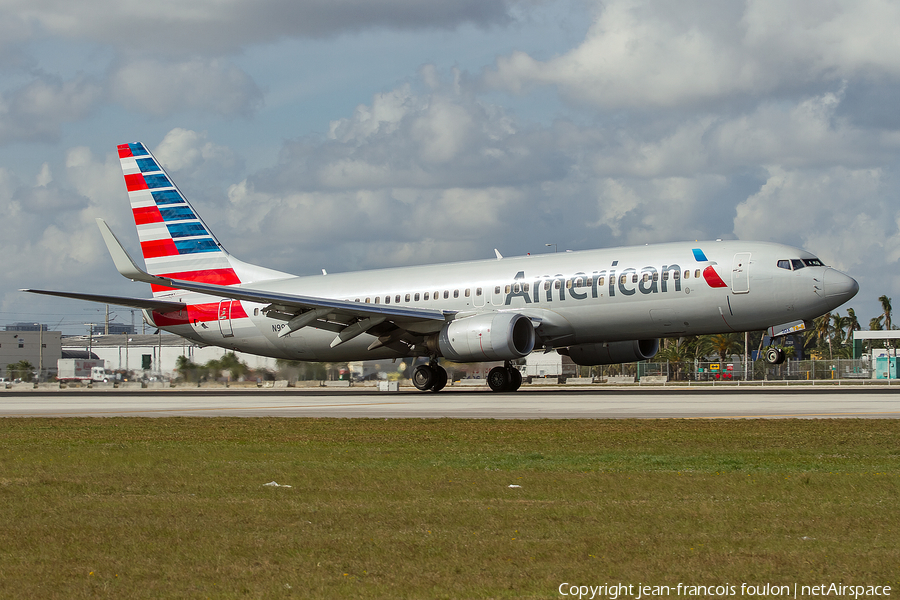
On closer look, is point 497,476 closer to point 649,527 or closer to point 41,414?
point 649,527

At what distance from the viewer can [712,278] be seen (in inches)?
1196

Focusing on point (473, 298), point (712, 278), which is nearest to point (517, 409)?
point (712, 278)

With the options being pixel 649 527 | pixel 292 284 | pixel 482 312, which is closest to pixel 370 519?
pixel 649 527

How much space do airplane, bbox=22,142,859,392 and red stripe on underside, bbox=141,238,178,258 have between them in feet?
0.21

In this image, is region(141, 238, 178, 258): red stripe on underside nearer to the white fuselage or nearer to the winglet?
the winglet

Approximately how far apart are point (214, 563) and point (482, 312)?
28.1 metres

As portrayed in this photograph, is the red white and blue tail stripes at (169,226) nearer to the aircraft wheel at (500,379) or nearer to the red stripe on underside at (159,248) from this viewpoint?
the red stripe on underside at (159,248)

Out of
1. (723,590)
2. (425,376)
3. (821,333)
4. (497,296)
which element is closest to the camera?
(723,590)

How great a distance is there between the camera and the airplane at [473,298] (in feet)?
100

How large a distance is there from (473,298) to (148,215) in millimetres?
16879

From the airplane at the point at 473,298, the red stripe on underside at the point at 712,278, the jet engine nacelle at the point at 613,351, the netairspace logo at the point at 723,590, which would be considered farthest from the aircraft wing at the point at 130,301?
Result: the netairspace logo at the point at 723,590

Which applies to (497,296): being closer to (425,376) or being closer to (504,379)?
(504,379)

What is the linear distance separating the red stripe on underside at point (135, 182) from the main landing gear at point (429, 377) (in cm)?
1565

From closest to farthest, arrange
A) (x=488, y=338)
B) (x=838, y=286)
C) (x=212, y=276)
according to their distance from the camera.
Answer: (x=838, y=286) < (x=488, y=338) < (x=212, y=276)
